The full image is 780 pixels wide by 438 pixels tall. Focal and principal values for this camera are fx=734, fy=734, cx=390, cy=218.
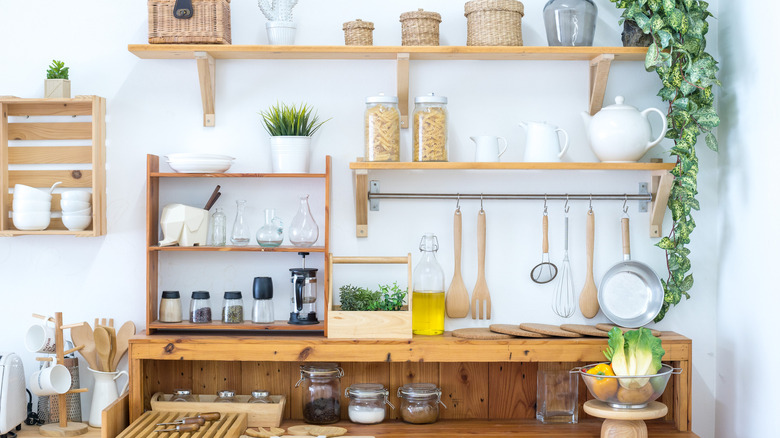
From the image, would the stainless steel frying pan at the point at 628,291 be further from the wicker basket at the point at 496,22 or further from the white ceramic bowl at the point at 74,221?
the white ceramic bowl at the point at 74,221

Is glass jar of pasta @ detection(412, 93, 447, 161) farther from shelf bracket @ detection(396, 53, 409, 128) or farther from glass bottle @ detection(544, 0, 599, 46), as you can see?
glass bottle @ detection(544, 0, 599, 46)

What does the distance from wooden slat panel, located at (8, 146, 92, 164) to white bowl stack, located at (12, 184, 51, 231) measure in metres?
0.16

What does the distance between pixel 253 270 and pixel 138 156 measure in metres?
0.56

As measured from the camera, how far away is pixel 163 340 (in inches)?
92.4

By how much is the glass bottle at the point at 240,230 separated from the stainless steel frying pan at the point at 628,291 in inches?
47.7

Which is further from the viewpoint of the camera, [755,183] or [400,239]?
[400,239]

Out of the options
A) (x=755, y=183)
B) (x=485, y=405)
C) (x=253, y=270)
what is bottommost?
(x=485, y=405)

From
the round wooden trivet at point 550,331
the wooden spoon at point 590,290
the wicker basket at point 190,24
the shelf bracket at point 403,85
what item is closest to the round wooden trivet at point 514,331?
the round wooden trivet at point 550,331

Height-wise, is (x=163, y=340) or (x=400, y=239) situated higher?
(x=400, y=239)

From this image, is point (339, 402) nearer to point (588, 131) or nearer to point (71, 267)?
point (71, 267)

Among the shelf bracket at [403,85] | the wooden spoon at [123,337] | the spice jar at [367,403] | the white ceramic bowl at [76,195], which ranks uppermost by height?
the shelf bracket at [403,85]

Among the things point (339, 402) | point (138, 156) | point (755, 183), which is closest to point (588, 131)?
point (755, 183)

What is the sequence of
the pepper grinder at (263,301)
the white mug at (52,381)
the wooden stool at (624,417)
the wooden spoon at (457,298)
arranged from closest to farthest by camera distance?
the wooden stool at (624,417) < the white mug at (52,381) < the pepper grinder at (263,301) < the wooden spoon at (457,298)

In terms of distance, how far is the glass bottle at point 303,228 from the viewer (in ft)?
7.93
